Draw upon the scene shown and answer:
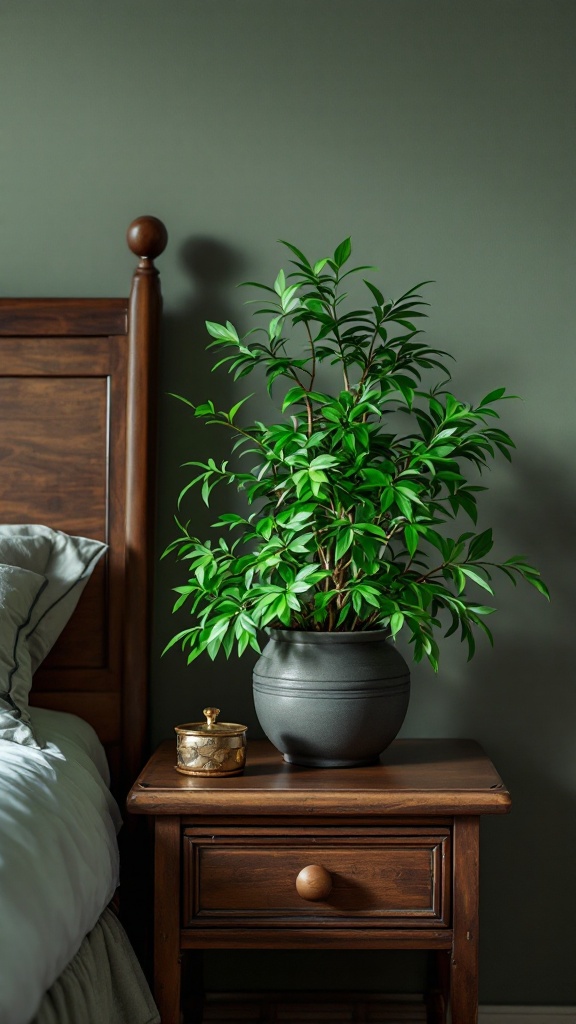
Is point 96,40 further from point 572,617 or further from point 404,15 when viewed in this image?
point 572,617

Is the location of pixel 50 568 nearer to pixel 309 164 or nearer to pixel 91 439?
pixel 91 439

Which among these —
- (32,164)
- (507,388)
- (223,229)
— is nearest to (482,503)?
(507,388)

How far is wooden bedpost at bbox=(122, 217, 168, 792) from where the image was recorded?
187 centimetres

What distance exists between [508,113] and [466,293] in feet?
1.33

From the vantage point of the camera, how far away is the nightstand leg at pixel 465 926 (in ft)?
4.87

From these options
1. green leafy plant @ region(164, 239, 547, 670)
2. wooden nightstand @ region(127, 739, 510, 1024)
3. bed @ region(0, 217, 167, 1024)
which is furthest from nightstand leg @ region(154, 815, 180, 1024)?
green leafy plant @ region(164, 239, 547, 670)

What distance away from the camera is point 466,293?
1.99 metres

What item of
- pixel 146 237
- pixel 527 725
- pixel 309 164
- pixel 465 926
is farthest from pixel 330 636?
pixel 309 164

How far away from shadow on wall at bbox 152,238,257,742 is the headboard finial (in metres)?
0.10

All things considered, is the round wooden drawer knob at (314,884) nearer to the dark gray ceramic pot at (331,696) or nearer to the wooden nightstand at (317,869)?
the wooden nightstand at (317,869)

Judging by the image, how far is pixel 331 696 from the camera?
1.56m

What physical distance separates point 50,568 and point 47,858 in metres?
0.67

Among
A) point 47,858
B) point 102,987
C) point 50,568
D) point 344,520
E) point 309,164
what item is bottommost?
point 102,987

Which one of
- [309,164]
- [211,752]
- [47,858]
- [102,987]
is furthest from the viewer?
[309,164]
